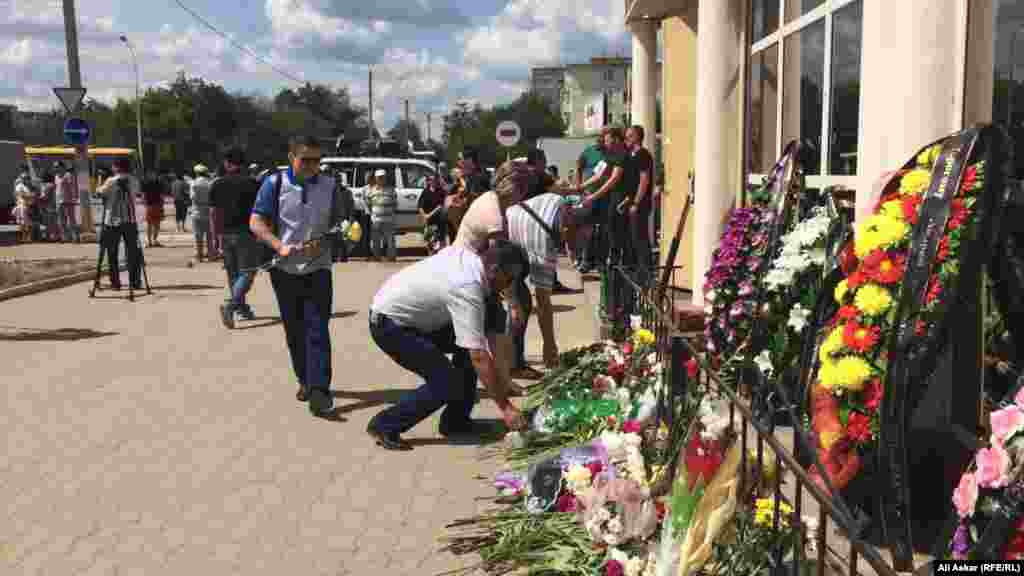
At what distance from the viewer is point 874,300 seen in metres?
3.31

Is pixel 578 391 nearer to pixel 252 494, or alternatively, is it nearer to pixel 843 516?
pixel 252 494

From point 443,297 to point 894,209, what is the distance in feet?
8.04

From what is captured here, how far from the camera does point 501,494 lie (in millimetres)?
4703

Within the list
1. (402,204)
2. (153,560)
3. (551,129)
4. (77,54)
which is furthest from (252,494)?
(551,129)

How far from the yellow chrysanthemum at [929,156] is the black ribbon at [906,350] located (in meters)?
0.21

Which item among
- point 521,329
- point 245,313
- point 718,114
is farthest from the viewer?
point 245,313

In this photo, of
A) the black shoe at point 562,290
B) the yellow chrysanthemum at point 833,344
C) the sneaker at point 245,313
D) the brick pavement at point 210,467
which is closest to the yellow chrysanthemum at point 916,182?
the yellow chrysanthemum at point 833,344

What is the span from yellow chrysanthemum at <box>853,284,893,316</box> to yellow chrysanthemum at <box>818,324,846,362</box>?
0.11 meters

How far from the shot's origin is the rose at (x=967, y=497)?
8.37 ft

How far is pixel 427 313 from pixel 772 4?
3.58 m

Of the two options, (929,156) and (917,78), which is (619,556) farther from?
(917,78)

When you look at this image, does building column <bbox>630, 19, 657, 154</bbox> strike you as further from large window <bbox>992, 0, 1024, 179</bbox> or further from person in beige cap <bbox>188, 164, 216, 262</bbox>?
large window <bbox>992, 0, 1024, 179</bbox>

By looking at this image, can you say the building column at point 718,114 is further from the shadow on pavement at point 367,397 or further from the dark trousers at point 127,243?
the dark trousers at point 127,243

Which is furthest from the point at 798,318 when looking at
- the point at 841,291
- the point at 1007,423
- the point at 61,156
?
the point at 61,156
